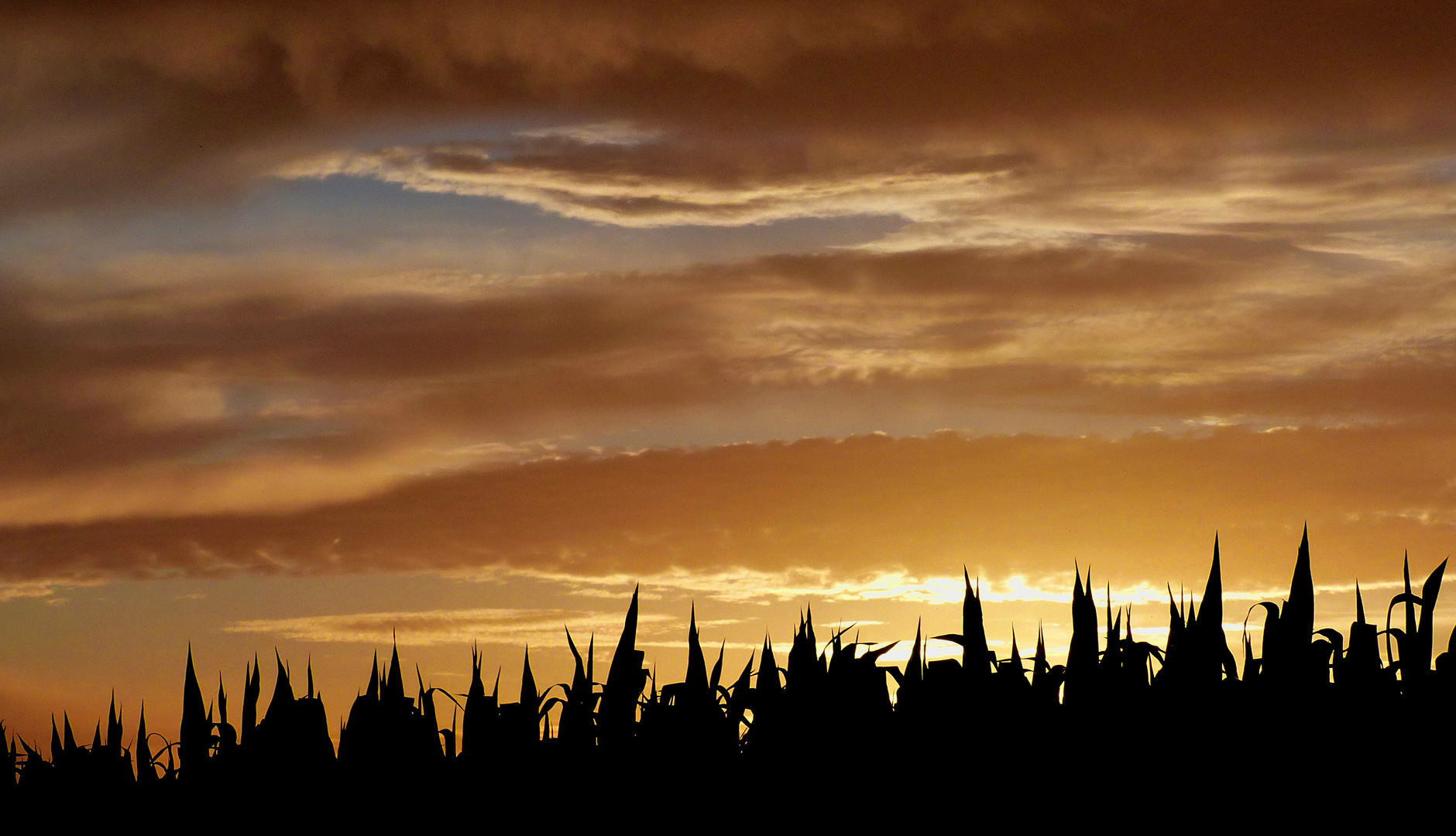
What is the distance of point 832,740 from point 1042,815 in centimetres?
101

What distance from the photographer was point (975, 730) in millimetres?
5816

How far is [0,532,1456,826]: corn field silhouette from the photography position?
536cm

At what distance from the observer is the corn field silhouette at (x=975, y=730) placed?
5.36 m

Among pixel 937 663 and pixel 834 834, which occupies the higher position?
pixel 937 663

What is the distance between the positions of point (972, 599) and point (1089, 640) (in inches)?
21.4

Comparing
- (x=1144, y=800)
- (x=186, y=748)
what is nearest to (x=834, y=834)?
(x=1144, y=800)

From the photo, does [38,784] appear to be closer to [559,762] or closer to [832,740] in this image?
[559,762]

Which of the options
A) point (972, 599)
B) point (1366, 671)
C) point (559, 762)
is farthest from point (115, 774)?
point (1366, 671)

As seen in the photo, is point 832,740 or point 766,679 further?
point 766,679

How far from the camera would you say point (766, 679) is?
6629mm

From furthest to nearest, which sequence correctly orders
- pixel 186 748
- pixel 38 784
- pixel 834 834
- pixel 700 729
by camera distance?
pixel 38 784
pixel 186 748
pixel 700 729
pixel 834 834

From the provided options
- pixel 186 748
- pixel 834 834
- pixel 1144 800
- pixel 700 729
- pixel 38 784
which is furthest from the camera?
pixel 38 784

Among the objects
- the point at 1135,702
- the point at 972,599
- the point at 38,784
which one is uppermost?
the point at 972,599

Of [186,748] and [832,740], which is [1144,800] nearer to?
[832,740]
